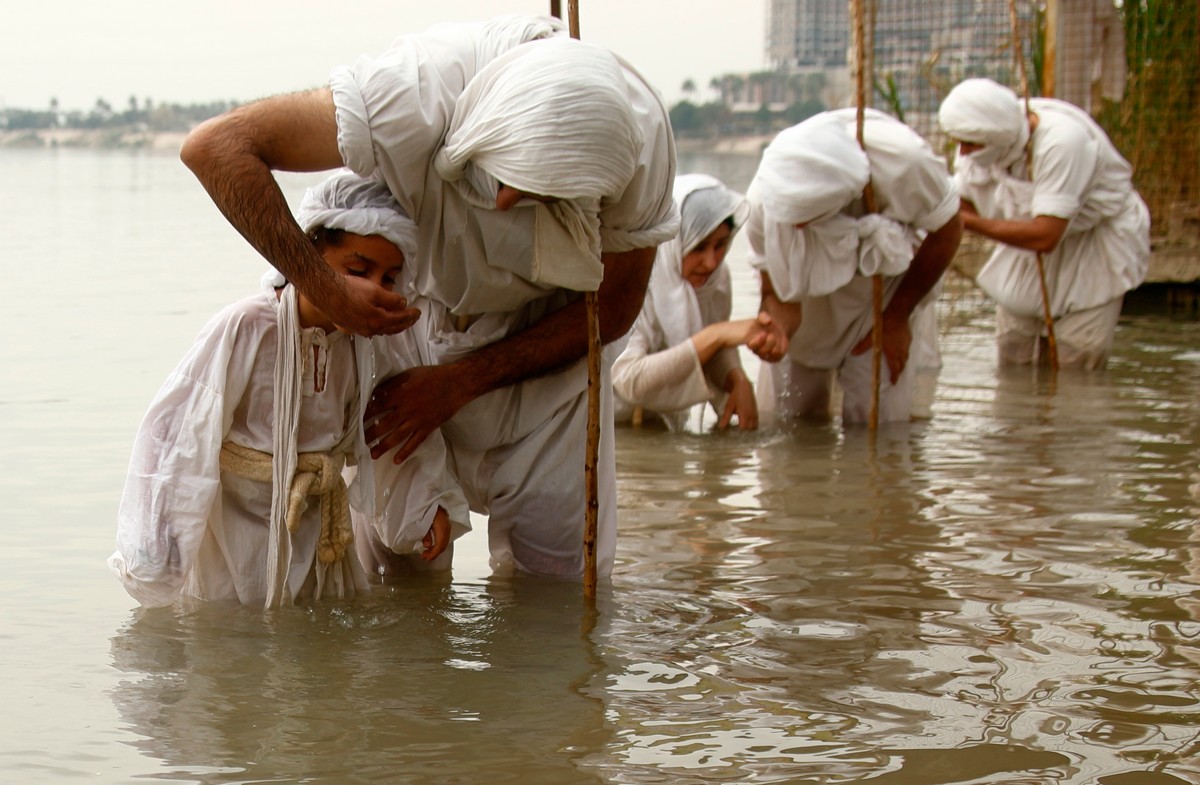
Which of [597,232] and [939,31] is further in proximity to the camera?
[939,31]

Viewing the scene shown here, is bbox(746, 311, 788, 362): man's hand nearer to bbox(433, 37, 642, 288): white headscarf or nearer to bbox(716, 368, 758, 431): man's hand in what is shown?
bbox(716, 368, 758, 431): man's hand

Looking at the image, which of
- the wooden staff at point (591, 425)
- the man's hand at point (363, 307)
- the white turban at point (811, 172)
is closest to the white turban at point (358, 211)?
the man's hand at point (363, 307)

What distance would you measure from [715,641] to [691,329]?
8.88 ft

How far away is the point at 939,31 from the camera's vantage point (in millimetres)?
12516

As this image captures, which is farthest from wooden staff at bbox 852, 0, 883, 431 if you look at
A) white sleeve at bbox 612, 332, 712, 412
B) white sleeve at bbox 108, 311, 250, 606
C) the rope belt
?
white sleeve at bbox 108, 311, 250, 606

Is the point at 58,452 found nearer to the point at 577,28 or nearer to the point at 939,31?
the point at 577,28

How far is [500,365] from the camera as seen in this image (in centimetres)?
369

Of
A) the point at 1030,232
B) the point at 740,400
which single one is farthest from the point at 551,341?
the point at 1030,232

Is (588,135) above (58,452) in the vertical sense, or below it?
above

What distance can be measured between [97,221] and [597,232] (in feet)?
57.6

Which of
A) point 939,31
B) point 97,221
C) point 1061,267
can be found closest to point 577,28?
point 1061,267

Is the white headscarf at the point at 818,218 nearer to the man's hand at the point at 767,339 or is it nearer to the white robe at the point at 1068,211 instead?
the man's hand at the point at 767,339

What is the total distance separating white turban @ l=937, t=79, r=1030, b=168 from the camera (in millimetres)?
7281

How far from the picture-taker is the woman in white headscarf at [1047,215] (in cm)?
740
